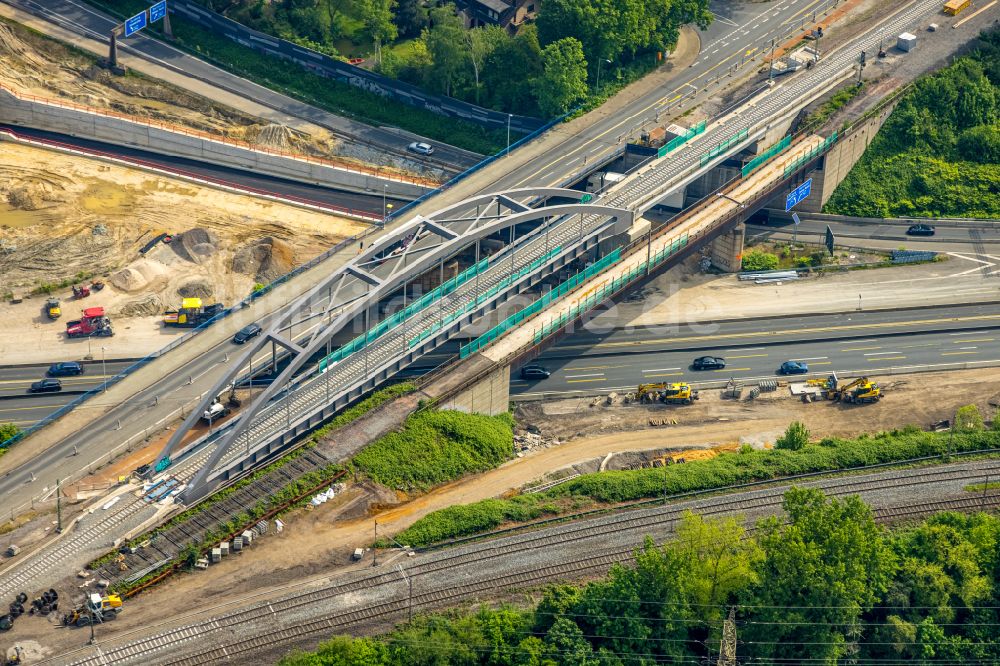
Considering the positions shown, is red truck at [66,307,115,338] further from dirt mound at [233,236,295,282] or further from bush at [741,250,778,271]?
bush at [741,250,778,271]

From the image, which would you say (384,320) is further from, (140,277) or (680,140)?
(680,140)

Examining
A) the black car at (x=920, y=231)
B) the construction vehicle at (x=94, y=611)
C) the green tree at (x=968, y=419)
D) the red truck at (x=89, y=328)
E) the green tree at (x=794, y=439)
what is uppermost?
the black car at (x=920, y=231)

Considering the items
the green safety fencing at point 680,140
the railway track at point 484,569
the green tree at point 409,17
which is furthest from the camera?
the green tree at point 409,17

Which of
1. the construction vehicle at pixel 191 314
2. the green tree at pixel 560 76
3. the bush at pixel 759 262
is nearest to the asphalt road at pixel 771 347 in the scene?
the bush at pixel 759 262

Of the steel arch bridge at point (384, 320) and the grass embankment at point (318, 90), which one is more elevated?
the grass embankment at point (318, 90)

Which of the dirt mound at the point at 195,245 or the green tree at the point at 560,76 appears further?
the green tree at the point at 560,76

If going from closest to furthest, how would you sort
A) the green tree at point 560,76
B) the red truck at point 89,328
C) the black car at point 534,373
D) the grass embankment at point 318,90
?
the black car at point 534,373
the red truck at point 89,328
the green tree at point 560,76
the grass embankment at point 318,90

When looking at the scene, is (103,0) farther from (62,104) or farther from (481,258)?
(481,258)

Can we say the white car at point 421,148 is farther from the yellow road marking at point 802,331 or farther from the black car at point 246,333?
the black car at point 246,333
